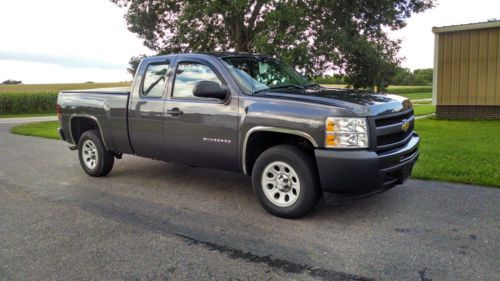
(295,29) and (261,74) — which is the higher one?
(295,29)

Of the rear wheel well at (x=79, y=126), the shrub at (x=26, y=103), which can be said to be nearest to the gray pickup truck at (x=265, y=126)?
the rear wheel well at (x=79, y=126)

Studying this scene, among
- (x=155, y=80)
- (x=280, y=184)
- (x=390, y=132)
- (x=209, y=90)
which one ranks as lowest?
(x=280, y=184)

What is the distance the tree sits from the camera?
12227mm

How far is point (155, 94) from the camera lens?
241 inches

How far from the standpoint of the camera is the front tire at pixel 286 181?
4629 millimetres


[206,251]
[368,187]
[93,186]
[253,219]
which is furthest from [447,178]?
[93,186]

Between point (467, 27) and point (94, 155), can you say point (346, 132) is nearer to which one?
point (94, 155)

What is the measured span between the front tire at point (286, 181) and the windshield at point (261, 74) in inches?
34.4

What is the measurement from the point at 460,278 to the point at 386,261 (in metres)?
0.57

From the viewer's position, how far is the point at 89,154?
23.9 feet

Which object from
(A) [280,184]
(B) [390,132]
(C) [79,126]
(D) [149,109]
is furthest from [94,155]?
(B) [390,132]

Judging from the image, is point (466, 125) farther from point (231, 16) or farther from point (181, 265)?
point (181, 265)

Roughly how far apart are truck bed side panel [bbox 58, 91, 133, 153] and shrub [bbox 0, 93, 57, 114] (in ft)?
92.5

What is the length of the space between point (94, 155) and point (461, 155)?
6509mm
